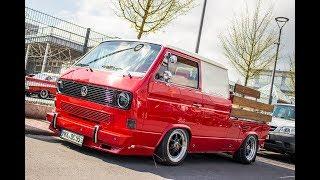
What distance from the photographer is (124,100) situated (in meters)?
5.64

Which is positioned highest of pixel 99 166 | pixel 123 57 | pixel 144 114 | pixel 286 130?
pixel 123 57

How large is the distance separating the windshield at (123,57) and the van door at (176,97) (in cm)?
26

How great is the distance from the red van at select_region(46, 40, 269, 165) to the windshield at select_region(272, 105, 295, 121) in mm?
5637

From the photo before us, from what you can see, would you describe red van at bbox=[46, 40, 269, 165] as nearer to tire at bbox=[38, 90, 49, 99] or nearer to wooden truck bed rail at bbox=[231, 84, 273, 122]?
wooden truck bed rail at bbox=[231, 84, 273, 122]

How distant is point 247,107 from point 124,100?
13.4 ft

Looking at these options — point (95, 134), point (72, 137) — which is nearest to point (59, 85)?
point (72, 137)

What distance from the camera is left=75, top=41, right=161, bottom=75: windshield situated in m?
6.16

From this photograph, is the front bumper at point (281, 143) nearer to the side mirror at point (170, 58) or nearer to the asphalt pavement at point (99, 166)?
the asphalt pavement at point (99, 166)

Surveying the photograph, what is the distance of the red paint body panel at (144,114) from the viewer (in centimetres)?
565

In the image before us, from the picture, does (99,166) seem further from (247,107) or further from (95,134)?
(247,107)

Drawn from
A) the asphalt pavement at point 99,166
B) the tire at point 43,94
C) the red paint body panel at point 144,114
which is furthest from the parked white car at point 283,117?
the tire at point 43,94

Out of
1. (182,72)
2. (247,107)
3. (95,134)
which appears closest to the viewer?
(95,134)

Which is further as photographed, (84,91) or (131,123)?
(84,91)
